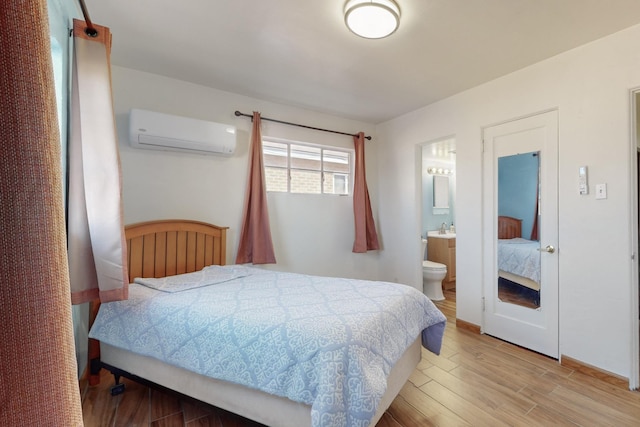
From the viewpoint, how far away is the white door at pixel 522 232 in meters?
2.46

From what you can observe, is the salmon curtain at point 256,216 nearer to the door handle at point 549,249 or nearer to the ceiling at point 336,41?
the ceiling at point 336,41

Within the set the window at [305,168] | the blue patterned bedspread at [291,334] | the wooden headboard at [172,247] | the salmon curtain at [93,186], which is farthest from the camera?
the window at [305,168]

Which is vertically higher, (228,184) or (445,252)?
(228,184)

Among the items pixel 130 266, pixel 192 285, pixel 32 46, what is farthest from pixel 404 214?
pixel 32 46

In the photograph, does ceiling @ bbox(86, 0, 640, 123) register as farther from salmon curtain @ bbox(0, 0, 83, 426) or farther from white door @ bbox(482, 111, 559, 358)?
salmon curtain @ bbox(0, 0, 83, 426)

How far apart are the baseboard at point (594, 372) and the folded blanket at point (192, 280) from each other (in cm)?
277

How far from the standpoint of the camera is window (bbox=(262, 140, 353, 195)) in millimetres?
3393

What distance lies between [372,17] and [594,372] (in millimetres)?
3051

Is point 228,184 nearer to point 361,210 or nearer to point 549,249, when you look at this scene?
point 361,210

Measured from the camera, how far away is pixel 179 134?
260 centimetres

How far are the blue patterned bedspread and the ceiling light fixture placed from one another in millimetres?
1748

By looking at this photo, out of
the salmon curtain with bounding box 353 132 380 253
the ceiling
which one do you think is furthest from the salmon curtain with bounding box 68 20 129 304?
the salmon curtain with bounding box 353 132 380 253

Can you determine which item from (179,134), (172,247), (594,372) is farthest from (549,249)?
(179,134)

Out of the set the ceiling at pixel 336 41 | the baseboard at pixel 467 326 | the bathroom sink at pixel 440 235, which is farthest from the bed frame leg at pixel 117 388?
the bathroom sink at pixel 440 235
